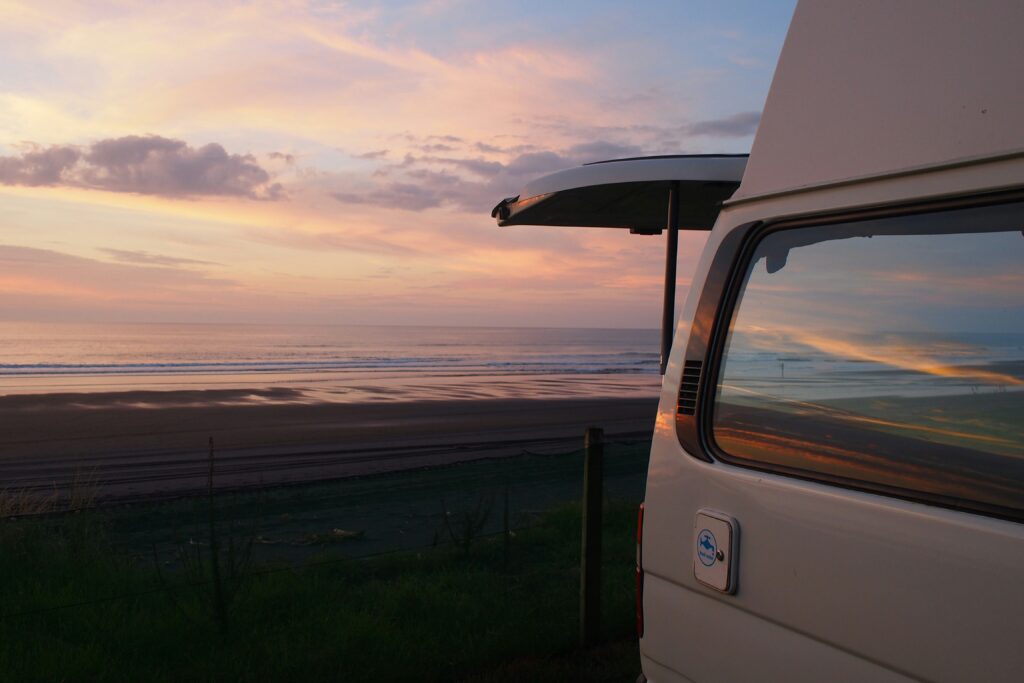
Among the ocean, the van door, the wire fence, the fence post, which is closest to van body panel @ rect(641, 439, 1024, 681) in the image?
the van door

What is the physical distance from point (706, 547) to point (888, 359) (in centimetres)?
70

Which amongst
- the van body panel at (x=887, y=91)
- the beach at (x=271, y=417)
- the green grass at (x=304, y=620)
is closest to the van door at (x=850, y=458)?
the van body panel at (x=887, y=91)

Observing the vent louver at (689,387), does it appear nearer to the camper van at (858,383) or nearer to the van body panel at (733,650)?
the camper van at (858,383)

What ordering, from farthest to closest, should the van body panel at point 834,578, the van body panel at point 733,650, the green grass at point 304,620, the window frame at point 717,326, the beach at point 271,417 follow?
the beach at point 271,417 → the green grass at point 304,620 → the window frame at point 717,326 → the van body panel at point 733,650 → the van body panel at point 834,578

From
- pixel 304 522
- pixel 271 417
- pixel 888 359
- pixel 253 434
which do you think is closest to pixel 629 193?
pixel 888 359

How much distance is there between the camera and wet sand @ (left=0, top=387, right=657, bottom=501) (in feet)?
45.6

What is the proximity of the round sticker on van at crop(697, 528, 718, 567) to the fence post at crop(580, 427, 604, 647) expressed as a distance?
2.81 meters

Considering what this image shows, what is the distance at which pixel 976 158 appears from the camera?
71.3 inches

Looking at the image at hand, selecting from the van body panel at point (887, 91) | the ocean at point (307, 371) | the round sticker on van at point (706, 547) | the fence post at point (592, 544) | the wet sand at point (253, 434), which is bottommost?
the wet sand at point (253, 434)

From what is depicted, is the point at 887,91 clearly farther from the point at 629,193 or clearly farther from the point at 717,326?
the point at 629,193

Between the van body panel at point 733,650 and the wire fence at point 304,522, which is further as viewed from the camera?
the wire fence at point 304,522

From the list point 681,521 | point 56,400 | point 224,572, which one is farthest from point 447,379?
point 681,521

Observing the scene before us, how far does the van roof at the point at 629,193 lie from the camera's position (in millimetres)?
3338

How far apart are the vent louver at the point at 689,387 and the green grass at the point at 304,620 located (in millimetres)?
2633
